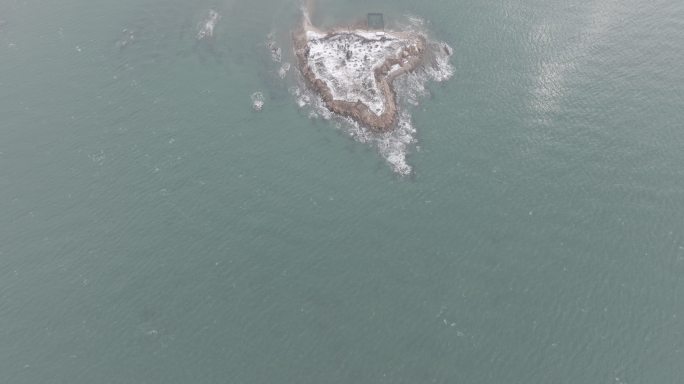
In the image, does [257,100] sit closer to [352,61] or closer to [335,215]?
[352,61]

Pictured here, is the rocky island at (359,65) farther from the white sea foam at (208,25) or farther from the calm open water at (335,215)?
the white sea foam at (208,25)

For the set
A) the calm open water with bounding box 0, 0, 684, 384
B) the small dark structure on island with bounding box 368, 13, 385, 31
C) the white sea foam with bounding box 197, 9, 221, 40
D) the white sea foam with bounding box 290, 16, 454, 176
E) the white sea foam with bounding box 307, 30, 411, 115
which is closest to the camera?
the calm open water with bounding box 0, 0, 684, 384

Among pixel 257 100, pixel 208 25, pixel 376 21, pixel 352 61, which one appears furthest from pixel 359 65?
pixel 208 25

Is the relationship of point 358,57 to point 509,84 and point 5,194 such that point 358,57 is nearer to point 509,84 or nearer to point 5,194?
point 509,84

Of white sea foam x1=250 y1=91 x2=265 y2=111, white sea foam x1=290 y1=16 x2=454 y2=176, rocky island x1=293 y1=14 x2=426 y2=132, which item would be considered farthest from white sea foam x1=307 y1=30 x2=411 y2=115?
white sea foam x1=250 y1=91 x2=265 y2=111

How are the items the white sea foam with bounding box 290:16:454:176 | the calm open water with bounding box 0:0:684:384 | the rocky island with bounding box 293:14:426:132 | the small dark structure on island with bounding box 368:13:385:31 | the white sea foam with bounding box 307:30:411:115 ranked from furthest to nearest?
the small dark structure on island with bounding box 368:13:385:31 → the white sea foam with bounding box 307:30:411:115 → the rocky island with bounding box 293:14:426:132 → the white sea foam with bounding box 290:16:454:176 → the calm open water with bounding box 0:0:684:384

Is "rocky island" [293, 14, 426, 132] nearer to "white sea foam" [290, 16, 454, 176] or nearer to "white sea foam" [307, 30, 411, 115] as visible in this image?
"white sea foam" [307, 30, 411, 115]

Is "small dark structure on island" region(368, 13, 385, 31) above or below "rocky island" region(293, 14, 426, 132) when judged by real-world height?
above
